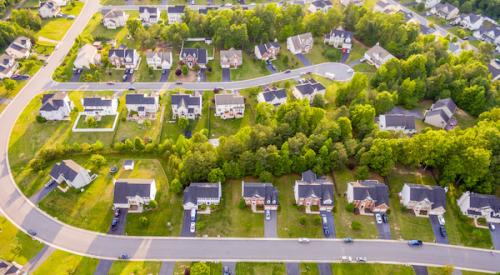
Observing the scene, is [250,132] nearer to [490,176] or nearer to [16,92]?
[490,176]

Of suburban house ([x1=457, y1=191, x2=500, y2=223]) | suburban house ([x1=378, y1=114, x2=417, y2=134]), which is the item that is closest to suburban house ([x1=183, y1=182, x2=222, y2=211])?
suburban house ([x1=378, y1=114, x2=417, y2=134])

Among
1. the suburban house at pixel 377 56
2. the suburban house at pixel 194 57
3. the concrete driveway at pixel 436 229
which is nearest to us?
the concrete driveway at pixel 436 229

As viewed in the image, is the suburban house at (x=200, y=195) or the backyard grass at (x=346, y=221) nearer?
the backyard grass at (x=346, y=221)

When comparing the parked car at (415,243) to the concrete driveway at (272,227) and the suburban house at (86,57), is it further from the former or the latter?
the suburban house at (86,57)

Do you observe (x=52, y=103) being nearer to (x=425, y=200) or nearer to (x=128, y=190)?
(x=128, y=190)

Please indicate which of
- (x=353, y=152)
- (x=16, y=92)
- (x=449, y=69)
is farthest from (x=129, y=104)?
(x=449, y=69)

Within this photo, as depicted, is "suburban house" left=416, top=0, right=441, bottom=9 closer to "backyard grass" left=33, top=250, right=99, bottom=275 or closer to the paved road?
the paved road

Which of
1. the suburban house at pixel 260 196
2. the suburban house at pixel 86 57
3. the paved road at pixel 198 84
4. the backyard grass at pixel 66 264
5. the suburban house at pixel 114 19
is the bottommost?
the backyard grass at pixel 66 264

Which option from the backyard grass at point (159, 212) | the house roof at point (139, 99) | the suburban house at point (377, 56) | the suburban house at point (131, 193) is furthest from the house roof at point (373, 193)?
the house roof at point (139, 99)
